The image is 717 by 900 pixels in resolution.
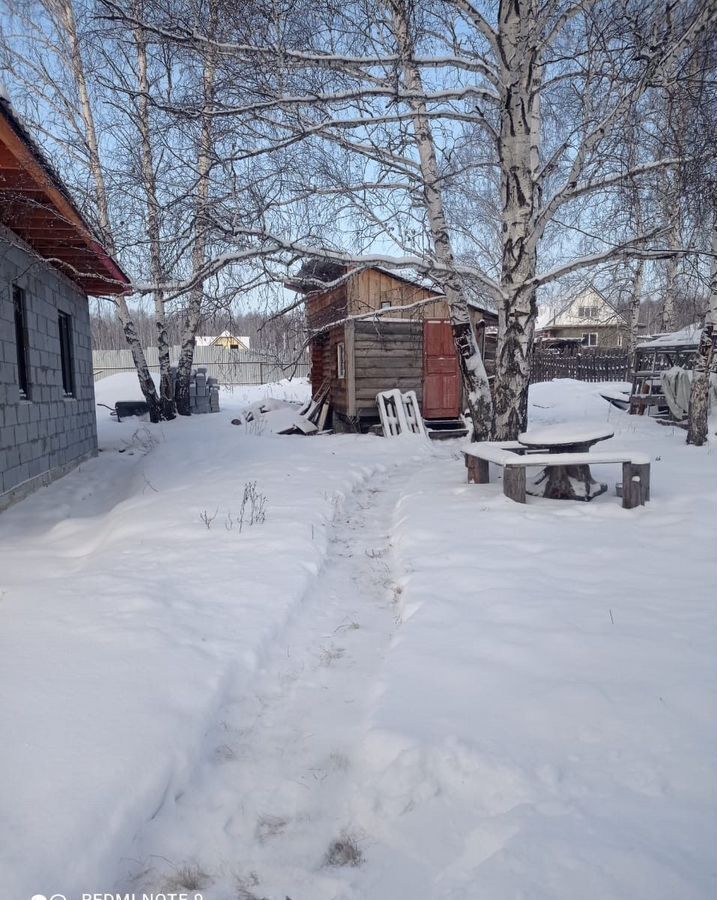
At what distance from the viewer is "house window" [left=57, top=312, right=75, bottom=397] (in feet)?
31.3

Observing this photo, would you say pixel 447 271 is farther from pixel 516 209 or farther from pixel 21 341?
pixel 21 341

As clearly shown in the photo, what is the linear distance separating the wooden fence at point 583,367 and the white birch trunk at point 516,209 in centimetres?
1694

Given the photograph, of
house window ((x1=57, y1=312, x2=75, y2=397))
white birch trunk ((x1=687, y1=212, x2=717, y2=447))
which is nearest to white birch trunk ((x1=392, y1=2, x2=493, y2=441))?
white birch trunk ((x1=687, y1=212, x2=717, y2=447))

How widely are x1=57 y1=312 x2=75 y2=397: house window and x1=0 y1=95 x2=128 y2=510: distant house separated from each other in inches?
0.7

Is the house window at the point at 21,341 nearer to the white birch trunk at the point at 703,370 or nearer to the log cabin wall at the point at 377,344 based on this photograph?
the log cabin wall at the point at 377,344

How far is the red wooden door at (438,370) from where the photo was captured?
13.9 metres

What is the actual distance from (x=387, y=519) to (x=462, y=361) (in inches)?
115

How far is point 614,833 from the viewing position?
1.74 m

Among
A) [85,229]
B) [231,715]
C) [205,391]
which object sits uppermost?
[85,229]

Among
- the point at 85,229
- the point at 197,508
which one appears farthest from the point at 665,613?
the point at 85,229

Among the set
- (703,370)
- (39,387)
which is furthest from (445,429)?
(39,387)

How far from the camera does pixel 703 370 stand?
30.5ft

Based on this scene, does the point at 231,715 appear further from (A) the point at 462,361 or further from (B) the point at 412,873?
(A) the point at 462,361

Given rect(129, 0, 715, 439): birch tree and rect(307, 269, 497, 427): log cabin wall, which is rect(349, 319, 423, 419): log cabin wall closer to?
rect(307, 269, 497, 427): log cabin wall
